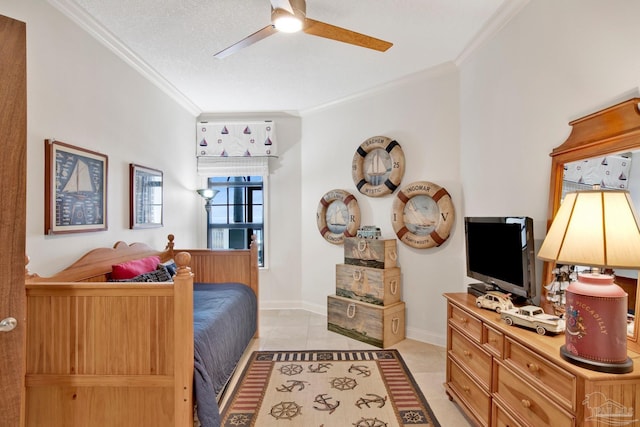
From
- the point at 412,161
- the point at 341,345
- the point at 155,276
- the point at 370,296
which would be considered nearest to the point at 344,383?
the point at 341,345

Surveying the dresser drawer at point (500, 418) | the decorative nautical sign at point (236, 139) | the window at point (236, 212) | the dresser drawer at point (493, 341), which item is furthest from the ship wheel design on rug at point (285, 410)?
the decorative nautical sign at point (236, 139)

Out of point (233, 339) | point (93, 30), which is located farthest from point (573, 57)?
point (93, 30)

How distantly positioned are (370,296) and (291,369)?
1071 mm

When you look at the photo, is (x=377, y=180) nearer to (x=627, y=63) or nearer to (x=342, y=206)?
(x=342, y=206)

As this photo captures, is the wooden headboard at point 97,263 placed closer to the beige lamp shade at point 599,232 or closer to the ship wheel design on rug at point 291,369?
the ship wheel design on rug at point 291,369

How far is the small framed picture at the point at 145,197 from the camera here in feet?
10.1

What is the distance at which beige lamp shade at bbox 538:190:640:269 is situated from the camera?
1.19 m

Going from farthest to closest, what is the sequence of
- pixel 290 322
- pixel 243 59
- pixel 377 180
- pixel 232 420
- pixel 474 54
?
1. pixel 290 322
2. pixel 377 180
3. pixel 243 59
4. pixel 474 54
5. pixel 232 420

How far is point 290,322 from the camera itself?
4.10 meters

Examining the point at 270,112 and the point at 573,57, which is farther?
the point at 270,112

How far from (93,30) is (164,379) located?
252 cm

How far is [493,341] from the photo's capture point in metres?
1.80

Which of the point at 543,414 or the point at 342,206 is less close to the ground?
the point at 342,206

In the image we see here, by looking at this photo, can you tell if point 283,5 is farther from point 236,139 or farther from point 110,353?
point 236,139
